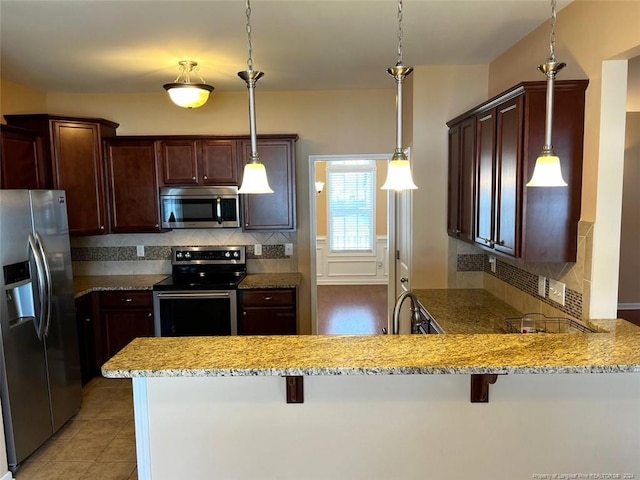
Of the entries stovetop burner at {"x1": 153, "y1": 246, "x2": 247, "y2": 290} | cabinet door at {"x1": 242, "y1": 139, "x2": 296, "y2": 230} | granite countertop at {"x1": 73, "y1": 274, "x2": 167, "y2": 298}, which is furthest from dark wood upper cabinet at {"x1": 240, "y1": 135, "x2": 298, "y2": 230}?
granite countertop at {"x1": 73, "y1": 274, "x2": 167, "y2": 298}

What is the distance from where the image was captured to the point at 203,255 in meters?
4.30

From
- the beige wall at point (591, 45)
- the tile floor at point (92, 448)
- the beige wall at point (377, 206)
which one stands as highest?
the beige wall at point (591, 45)

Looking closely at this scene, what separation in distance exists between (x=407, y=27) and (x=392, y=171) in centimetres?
141

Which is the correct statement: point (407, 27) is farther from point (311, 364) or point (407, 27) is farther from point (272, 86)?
point (311, 364)

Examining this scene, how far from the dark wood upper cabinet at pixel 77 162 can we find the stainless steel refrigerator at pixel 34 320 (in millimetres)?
833

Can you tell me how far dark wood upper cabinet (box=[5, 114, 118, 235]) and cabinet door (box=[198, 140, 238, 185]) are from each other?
921 millimetres

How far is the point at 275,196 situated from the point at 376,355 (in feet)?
8.65

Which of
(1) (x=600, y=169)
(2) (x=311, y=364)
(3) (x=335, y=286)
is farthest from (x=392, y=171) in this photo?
(3) (x=335, y=286)

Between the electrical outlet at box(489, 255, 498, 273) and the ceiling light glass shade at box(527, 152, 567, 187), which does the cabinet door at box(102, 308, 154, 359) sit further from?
the ceiling light glass shade at box(527, 152, 567, 187)

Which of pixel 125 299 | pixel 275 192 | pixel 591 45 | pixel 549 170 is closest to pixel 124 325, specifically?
pixel 125 299

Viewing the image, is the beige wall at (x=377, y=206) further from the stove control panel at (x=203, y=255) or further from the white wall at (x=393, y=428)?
the white wall at (x=393, y=428)

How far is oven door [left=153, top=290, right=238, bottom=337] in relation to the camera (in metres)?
3.73

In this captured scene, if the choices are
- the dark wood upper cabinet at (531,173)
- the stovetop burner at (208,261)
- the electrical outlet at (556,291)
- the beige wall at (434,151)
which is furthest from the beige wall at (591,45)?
the stovetop burner at (208,261)

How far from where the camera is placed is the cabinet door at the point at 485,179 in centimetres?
262
